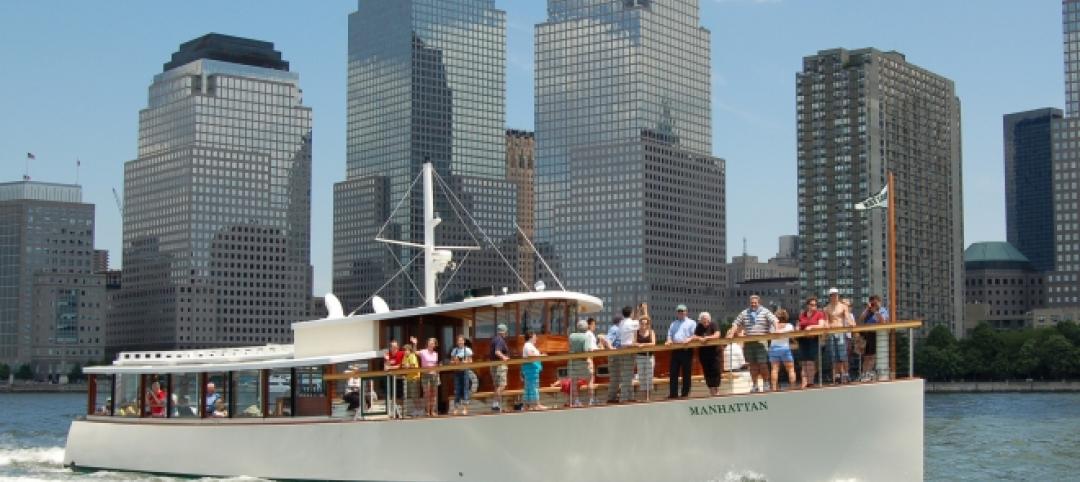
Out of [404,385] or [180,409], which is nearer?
[404,385]

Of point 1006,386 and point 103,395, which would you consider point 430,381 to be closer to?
point 103,395

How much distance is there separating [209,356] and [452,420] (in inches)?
293

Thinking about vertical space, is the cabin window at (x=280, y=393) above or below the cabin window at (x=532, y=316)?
below

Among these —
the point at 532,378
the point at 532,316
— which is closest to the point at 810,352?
the point at 532,378

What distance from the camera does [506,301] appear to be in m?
28.7

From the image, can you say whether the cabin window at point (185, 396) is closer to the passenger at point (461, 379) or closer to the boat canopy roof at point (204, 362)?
the boat canopy roof at point (204, 362)

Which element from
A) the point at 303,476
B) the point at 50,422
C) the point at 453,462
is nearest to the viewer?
the point at 453,462

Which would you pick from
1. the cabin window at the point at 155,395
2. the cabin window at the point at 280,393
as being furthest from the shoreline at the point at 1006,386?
the cabin window at the point at 280,393

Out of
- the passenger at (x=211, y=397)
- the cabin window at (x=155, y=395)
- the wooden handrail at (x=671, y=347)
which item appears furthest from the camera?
the cabin window at (x=155, y=395)

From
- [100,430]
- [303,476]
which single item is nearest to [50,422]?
[100,430]

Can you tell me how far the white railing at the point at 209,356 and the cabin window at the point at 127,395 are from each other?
451 mm

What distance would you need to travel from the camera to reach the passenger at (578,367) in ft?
87.2

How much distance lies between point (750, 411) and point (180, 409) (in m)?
12.4

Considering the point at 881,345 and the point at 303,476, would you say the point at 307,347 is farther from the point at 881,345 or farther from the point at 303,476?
the point at 881,345
